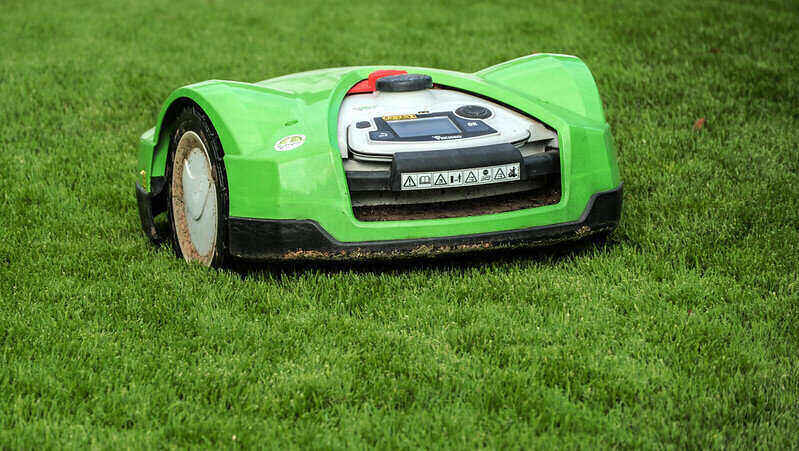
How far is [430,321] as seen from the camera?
10.6 ft

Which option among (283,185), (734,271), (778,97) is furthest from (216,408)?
(778,97)

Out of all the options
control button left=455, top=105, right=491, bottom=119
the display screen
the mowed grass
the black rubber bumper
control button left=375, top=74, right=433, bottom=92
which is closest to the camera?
the mowed grass

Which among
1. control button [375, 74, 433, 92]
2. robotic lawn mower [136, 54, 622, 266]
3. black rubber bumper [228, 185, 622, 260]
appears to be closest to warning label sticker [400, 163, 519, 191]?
robotic lawn mower [136, 54, 622, 266]

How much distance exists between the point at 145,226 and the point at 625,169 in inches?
101

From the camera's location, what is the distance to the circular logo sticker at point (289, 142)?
3441 millimetres

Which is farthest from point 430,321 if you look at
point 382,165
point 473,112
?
point 473,112

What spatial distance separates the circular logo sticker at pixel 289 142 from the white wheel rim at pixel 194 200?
33 cm

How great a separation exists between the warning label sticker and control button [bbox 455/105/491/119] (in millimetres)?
364

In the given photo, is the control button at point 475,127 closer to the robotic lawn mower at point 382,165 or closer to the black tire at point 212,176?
the robotic lawn mower at point 382,165

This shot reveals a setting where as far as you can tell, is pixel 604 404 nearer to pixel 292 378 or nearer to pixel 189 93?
pixel 292 378

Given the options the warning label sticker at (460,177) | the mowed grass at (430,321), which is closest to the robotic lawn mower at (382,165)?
the warning label sticker at (460,177)

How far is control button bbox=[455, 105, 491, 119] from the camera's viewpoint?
3789mm

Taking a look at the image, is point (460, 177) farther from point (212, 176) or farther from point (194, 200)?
point (194, 200)

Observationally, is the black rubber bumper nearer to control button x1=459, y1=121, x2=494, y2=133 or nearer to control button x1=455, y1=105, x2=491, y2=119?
control button x1=459, y1=121, x2=494, y2=133
